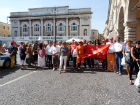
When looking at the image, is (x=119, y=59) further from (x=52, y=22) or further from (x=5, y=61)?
(x=52, y=22)

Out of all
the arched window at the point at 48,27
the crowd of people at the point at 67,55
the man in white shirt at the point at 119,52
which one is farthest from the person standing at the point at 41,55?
the arched window at the point at 48,27

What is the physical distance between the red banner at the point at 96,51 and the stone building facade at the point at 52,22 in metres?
38.4

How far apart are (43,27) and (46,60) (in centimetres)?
4375

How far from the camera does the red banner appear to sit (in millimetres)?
9198

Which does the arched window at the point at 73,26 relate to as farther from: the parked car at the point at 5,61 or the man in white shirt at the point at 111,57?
the man in white shirt at the point at 111,57

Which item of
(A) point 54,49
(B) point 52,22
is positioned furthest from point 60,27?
(A) point 54,49

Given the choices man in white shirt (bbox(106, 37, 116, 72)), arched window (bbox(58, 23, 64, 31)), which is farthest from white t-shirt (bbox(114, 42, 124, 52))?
arched window (bbox(58, 23, 64, 31))

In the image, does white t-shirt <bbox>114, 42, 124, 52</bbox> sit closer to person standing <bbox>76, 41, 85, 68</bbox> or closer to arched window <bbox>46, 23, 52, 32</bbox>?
person standing <bbox>76, 41, 85, 68</bbox>

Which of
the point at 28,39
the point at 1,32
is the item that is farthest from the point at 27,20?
the point at 1,32

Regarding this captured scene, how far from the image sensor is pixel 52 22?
51.6 metres

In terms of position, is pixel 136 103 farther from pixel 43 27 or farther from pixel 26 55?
pixel 43 27

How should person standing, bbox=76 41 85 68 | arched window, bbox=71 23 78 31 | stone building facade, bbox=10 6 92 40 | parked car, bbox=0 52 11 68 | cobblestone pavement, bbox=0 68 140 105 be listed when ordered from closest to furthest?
cobblestone pavement, bbox=0 68 140 105
person standing, bbox=76 41 85 68
parked car, bbox=0 52 11 68
stone building facade, bbox=10 6 92 40
arched window, bbox=71 23 78 31

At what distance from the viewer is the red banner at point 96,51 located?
9198 mm

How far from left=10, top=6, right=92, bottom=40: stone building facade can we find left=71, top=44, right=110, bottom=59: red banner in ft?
126
